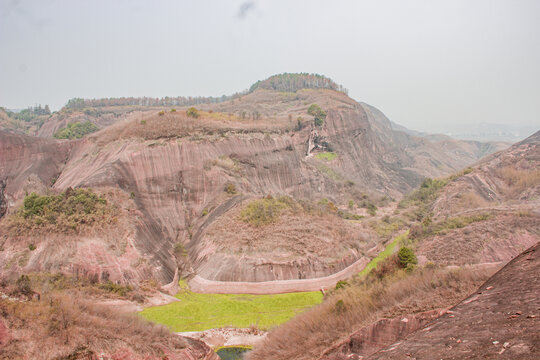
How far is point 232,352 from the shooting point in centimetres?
1694

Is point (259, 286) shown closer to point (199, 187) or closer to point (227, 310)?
point (227, 310)

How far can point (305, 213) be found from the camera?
33.2 metres

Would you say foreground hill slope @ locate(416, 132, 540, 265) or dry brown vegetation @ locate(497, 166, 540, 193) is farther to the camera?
dry brown vegetation @ locate(497, 166, 540, 193)

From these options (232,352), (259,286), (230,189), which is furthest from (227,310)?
(230,189)

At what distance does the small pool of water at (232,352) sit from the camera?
16.5 m

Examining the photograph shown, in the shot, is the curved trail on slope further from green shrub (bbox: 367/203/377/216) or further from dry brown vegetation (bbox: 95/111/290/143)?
green shrub (bbox: 367/203/377/216)

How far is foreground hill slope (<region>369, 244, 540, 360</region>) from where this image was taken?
5.13 metres

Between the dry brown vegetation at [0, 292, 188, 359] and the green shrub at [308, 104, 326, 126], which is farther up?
the green shrub at [308, 104, 326, 126]

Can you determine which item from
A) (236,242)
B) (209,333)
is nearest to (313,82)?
(236,242)

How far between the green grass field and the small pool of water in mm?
2462

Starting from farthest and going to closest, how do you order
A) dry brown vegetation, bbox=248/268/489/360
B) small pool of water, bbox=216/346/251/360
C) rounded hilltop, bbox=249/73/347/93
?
rounded hilltop, bbox=249/73/347/93 < small pool of water, bbox=216/346/251/360 < dry brown vegetation, bbox=248/268/489/360

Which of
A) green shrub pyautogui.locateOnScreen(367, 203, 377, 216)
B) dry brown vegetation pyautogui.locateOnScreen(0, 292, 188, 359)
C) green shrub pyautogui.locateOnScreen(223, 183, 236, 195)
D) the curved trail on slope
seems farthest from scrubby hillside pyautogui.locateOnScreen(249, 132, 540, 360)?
green shrub pyautogui.locateOnScreen(367, 203, 377, 216)

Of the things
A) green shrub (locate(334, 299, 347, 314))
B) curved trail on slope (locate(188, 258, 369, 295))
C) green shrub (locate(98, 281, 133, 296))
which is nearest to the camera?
green shrub (locate(334, 299, 347, 314))

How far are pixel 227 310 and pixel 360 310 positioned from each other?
487 inches
